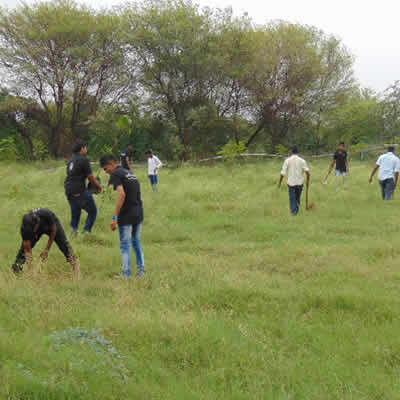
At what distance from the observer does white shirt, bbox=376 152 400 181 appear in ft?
37.8

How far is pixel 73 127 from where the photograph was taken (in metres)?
30.2

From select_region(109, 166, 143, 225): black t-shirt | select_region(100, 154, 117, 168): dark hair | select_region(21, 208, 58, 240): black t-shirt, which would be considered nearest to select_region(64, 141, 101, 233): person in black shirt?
select_region(100, 154, 117, 168): dark hair

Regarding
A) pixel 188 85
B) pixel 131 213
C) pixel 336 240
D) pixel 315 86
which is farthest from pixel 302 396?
pixel 315 86

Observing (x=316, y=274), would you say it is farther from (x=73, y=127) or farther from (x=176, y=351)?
(x=73, y=127)

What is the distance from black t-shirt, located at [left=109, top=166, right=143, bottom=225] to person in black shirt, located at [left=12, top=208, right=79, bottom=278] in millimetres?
881

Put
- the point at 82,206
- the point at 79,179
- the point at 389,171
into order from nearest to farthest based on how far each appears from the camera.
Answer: the point at 79,179
the point at 82,206
the point at 389,171

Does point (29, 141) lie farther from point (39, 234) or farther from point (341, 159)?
point (39, 234)

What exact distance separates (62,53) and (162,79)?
6547 millimetres

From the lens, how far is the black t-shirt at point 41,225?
5.41 m

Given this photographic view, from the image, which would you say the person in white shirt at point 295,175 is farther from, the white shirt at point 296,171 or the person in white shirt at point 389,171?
the person in white shirt at point 389,171

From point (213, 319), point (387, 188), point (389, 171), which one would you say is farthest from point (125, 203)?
point (387, 188)

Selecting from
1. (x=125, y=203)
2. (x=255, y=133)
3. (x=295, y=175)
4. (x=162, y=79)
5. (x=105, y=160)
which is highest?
(x=162, y=79)

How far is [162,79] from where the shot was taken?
27.4 metres

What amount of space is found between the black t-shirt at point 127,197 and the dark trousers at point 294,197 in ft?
18.7
